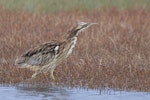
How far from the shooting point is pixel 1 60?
Result: 11312 millimetres

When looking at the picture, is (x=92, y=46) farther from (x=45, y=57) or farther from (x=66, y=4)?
(x=66, y=4)

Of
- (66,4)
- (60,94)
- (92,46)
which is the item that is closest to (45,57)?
(60,94)

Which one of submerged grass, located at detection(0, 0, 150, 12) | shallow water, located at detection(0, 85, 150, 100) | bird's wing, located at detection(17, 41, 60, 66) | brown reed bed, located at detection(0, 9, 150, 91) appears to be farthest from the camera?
submerged grass, located at detection(0, 0, 150, 12)

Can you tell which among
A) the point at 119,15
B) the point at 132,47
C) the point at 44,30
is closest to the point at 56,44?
the point at 132,47

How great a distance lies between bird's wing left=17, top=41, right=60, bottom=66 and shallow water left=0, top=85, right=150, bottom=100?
552 mm

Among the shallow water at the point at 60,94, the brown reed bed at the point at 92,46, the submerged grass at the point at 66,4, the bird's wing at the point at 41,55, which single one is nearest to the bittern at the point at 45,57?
the bird's wing at the point at 41,55

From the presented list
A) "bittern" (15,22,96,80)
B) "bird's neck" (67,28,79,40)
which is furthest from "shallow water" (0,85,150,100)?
"bird's neck" (67,28,79,40)

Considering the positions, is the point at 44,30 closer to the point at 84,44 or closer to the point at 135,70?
the point at 84,44

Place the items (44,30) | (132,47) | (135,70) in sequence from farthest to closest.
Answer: (44,30) < (132,47) < (135,70)

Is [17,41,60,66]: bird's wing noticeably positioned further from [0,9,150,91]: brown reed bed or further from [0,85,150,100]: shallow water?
[0,85,150,100]: shallow water

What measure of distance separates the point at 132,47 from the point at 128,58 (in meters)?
1.26

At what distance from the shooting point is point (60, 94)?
9.47 meters

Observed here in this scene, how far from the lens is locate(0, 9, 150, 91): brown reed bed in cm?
1010

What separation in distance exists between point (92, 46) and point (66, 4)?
4.84m
